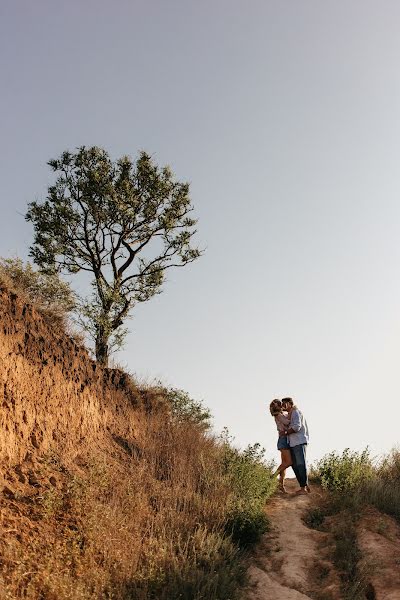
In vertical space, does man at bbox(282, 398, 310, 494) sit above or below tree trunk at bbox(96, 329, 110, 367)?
below

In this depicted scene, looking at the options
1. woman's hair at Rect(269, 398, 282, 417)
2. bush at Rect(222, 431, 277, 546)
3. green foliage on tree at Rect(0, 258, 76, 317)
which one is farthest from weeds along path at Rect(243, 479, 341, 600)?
green foliage on tree at Rect(0, 258, 76, 317)

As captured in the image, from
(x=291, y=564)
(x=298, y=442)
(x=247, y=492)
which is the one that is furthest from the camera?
(x=298, y=442)

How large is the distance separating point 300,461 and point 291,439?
1.76 feet

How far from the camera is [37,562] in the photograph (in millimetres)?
6117

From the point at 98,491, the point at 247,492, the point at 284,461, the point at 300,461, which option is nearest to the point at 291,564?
the point at 247,492

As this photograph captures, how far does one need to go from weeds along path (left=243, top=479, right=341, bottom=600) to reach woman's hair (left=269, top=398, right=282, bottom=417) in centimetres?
220

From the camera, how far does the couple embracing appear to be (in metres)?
11.5

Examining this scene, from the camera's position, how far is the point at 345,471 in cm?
1152

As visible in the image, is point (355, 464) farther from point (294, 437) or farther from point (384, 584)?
point (384, 584)

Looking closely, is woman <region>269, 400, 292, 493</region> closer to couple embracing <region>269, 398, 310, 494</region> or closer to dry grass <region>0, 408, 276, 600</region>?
couple embracing <region>269, 398, 310, 494</region>

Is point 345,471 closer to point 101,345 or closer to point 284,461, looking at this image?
point 284,461

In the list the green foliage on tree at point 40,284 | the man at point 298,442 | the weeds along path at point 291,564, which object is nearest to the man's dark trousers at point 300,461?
the man at point 298,442

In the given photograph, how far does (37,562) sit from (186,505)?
128 inches

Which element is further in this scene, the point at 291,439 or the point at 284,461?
the point at 284,461
